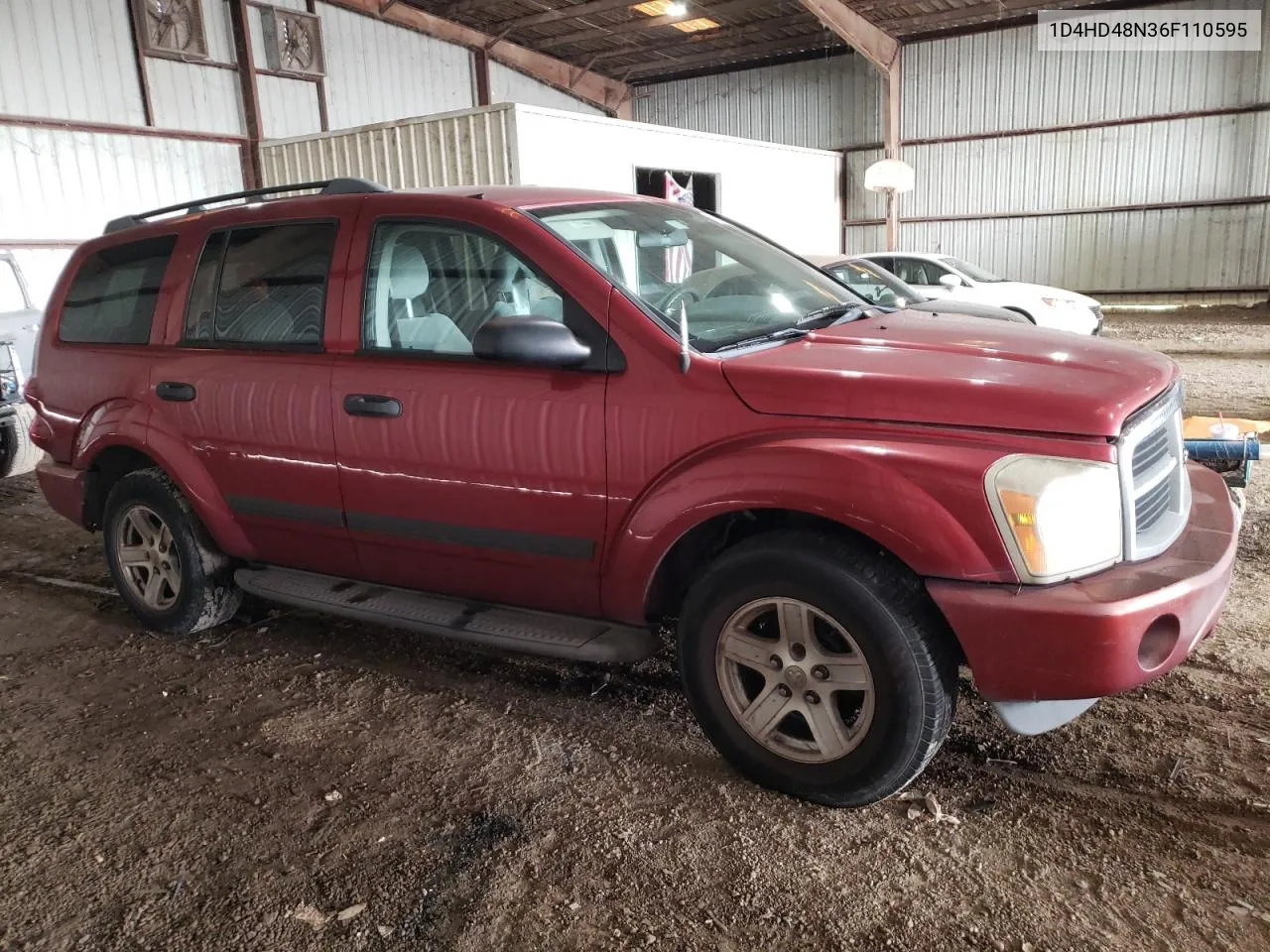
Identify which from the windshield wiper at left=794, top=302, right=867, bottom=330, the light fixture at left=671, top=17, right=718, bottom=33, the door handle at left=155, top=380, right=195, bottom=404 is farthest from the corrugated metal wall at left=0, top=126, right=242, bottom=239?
the windshield wiper at left=794, top=302, right=867, bottom=330

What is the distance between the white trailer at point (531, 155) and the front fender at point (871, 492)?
771 cm

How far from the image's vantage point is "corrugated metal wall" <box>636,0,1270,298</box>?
17688mm

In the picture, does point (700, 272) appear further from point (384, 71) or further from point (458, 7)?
point (458, 7)

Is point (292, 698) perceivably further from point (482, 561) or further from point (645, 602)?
point (645, 602)

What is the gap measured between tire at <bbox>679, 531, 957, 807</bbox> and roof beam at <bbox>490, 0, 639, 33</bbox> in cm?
1837

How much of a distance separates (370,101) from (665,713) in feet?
57.0

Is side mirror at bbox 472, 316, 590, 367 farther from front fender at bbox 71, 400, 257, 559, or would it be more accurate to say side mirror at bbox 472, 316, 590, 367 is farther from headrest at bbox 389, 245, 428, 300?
front fender at bbox 71, 400, 257, 559

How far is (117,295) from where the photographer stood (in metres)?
4.00

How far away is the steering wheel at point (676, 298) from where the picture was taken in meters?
2.85

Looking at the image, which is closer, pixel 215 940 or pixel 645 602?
pixel 215 940

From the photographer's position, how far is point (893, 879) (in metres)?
2.29

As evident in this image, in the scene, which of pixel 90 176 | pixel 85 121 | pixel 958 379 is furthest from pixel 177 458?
pixel 85 121

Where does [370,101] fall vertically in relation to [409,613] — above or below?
above

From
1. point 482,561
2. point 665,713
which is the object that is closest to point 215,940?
point 482,561
